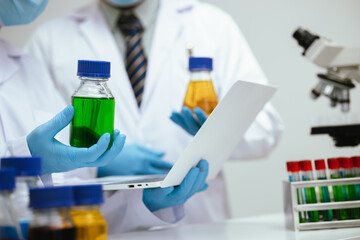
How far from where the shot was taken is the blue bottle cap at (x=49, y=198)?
0.59 meters

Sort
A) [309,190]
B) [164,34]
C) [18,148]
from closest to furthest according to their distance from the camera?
1. [18,148]
2. [309,190]
3. [164,34]

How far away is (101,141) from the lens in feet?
3.02

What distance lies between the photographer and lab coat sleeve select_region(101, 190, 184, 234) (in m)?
1.31

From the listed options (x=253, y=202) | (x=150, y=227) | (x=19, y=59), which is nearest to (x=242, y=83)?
(x=150, y=227)

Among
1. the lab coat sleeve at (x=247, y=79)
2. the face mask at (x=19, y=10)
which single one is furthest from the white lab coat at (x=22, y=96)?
the lab coat sleeve at (x=247, y=79)

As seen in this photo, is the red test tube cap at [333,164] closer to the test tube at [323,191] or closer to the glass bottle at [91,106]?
the test tube at [323,191]

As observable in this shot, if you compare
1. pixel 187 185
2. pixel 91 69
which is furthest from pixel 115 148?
pixel 187 185

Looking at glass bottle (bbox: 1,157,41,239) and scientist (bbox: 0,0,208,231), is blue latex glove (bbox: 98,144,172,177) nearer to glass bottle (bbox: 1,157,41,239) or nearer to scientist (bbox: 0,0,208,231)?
scientist (bbox: 0,0,208,231)

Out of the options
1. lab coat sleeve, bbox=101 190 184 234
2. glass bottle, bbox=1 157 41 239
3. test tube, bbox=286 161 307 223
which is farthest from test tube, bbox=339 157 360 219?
glass bottle, bbox=1 157 41 239

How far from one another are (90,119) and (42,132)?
11 centimetres

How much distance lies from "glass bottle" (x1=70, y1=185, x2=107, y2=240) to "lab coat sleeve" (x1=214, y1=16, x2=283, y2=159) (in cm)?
112

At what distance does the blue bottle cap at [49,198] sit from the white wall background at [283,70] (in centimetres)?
212

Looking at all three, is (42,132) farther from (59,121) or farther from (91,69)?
(91,69)

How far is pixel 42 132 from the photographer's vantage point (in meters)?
0.96
